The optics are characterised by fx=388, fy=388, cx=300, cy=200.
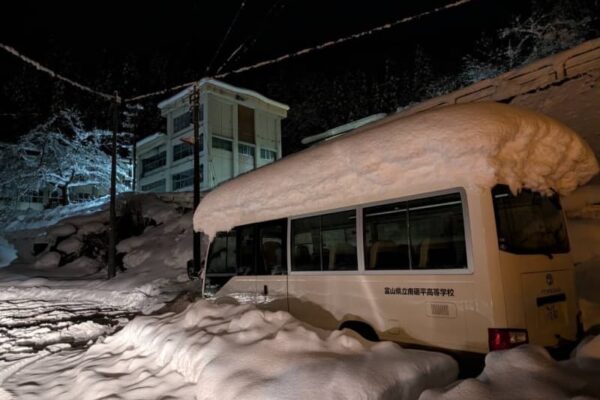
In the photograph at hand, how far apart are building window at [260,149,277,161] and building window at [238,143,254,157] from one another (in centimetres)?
102

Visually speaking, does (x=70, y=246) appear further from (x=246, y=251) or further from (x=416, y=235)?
(x=416, y=235)

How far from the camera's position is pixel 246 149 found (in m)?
33.5

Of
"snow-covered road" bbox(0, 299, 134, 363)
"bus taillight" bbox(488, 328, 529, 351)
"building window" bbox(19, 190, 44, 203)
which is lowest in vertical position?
"snow-covered road" bbox(0, 299, 134, 363)

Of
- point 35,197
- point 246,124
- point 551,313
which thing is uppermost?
point 246,124

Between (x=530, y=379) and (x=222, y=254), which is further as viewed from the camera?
(x=222, y=254)

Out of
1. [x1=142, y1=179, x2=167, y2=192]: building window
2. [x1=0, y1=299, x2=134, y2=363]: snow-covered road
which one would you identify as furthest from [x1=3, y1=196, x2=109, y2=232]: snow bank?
[x1=0, y1=299, x2=134, y2=363]: snow-covered road

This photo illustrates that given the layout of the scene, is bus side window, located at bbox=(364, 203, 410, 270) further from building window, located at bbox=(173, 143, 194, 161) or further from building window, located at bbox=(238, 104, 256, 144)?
building window, located at bbox=(173, 143, 194, 161)

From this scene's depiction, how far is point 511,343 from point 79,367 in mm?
5624

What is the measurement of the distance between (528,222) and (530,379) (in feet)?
6.53

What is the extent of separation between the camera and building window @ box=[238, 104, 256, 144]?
32906 mm

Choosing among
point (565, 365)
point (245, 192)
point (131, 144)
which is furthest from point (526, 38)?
point (131, 144)

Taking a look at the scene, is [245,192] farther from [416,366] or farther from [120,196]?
[120,196]

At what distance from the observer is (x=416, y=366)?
11.2 ft

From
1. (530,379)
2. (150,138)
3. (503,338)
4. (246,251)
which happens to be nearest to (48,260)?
(150,138)
